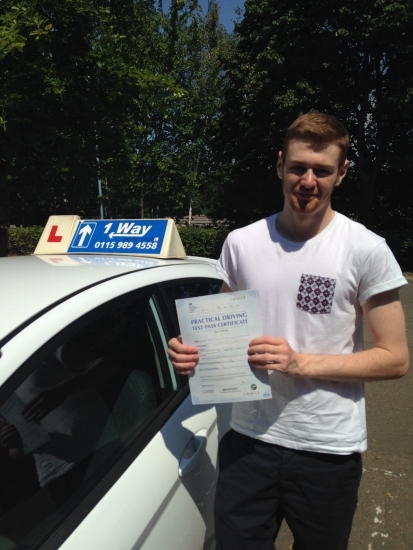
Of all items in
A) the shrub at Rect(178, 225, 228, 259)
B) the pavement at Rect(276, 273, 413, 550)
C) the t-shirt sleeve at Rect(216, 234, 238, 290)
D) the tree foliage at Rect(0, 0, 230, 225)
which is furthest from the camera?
the shrub at Rect(178, 225, 228, 259)

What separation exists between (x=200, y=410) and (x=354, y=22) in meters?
18.3

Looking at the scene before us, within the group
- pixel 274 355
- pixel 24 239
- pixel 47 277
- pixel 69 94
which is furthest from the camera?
pixel 24 239

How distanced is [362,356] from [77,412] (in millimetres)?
898

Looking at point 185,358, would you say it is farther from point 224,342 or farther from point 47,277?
point 47,277

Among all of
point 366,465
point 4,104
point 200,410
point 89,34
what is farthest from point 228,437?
point 89,34

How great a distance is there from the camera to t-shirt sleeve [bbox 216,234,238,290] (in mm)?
1801

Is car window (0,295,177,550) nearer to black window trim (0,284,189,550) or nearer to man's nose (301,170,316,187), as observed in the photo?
black window trim (0,284,189,550)

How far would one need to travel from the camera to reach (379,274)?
5.09 feet

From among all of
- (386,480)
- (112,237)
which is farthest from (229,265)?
(386,480)

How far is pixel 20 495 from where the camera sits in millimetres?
1342

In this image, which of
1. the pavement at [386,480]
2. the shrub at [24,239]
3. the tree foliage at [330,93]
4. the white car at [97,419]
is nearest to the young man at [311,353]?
the white car at [97,419]

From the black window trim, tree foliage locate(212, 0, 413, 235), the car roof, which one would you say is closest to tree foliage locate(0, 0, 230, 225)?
the car roof

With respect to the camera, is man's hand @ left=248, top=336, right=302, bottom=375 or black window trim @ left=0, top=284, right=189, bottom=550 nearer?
black window trim @ left=0, top=284, right=189, bottom=550

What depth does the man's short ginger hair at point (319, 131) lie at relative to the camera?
159cm
